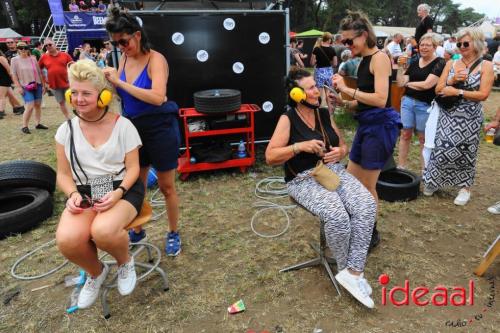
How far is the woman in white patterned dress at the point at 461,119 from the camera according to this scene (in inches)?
132

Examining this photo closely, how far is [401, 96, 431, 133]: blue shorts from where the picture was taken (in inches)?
165

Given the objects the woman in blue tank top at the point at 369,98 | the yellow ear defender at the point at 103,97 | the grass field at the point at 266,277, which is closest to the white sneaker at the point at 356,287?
the grass field at the point at 266,277

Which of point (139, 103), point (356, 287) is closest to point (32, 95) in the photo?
point (139, 103)

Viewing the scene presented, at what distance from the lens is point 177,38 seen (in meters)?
4.78

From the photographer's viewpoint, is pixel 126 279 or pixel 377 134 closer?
pixel 126 279

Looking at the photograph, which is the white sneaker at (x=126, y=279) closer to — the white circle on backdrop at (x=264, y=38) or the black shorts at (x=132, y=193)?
the black shorts at (x=132, y=193)

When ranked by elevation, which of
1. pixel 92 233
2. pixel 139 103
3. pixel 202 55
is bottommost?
pixel 92 233

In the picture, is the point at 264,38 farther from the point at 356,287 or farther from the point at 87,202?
the point at 356,287

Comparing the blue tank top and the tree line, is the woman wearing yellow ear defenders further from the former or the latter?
the tree line

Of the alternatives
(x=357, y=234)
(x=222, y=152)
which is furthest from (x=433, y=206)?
(x=222, y=152)

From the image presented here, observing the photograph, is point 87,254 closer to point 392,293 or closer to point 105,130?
point 105,130

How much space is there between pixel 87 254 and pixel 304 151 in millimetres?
1610

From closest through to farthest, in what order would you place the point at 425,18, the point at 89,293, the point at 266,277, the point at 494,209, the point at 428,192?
the point at 89,293, the point at 266,277, the point at 494,209, the point at 428,192, the point at 425,18

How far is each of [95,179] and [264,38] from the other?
3582 mm
